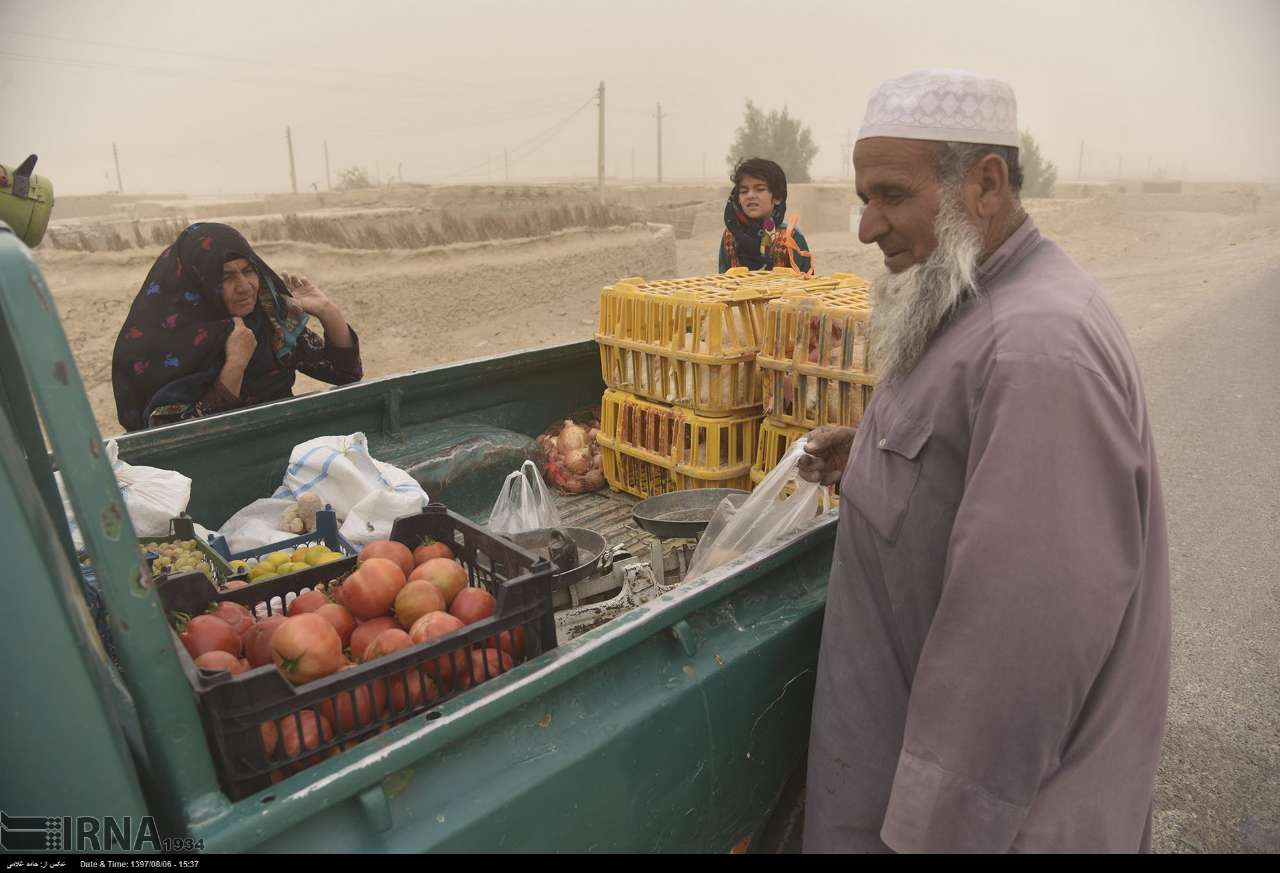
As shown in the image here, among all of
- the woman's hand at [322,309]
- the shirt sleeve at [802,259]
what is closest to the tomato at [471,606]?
the woman's hand at [322,309]

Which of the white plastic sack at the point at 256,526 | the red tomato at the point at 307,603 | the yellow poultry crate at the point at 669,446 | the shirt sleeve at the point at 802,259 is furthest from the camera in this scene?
the shirt sleeve at the point at 802,259

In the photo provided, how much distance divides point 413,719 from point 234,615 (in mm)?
564

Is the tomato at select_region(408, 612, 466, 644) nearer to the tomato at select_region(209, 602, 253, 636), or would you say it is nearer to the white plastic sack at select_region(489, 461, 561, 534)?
the tomato at select_region(209, 602, 253, 636)

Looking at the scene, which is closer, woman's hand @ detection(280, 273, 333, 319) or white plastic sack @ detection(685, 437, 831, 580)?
white plastic sack @ detection(685, 437, 831, 580)

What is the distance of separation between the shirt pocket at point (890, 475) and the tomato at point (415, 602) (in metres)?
0.91

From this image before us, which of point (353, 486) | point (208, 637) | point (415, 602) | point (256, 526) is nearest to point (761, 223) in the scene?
point (353, 486)

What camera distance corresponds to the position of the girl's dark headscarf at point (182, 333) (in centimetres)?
372

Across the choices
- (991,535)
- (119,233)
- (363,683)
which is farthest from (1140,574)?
(119,233)

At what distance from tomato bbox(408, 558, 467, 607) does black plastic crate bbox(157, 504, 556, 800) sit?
0.11 metres

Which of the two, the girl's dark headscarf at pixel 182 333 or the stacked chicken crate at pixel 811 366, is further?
the girl's dark headscarf at pixel 182 333

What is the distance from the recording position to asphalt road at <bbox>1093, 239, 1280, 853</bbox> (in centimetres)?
326

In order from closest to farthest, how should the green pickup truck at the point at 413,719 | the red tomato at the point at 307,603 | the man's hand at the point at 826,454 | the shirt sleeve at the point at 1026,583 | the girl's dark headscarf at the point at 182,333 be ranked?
the green pickup truck at the point at 413,719 → the shirt sleeve at the point at 1026,583 → the red tomato at the point at 307,603 → the man's hand at the point at 826,454 → the girl's dark headscarf at the point at 182,333

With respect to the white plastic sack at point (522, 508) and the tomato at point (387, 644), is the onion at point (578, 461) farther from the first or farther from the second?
the tomato at point (387, 644)

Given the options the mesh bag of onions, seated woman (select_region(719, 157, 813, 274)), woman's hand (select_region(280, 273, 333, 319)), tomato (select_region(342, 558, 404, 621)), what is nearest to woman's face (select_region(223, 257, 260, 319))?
woman's hand (select_region(280, 273, 333, 319))
